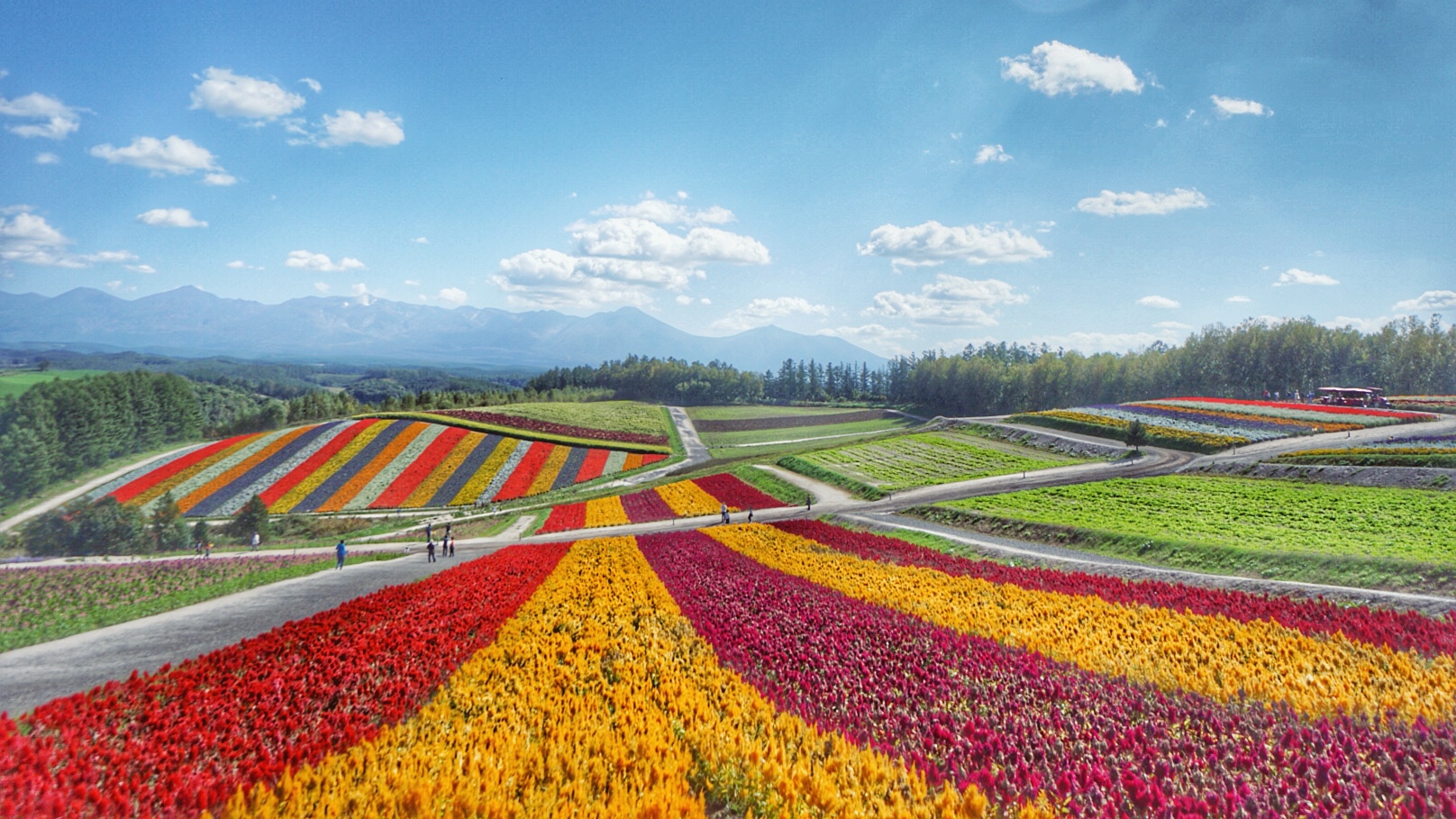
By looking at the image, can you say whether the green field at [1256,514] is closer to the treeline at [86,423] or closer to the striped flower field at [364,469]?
the striped flower field at [364,469]

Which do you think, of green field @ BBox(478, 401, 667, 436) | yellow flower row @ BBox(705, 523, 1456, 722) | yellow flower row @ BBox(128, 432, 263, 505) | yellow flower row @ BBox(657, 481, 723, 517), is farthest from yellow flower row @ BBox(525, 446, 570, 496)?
yellow flower row @ BBox(705, 523, 1456, 722)

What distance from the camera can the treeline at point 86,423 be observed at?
86.6 ft

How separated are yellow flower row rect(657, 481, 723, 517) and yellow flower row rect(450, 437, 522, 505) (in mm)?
13602

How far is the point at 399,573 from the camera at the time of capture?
18.6 metres

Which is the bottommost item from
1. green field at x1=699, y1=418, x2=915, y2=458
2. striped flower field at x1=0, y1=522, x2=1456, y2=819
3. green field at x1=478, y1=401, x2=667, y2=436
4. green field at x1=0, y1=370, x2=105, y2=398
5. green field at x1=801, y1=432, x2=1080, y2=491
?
green field at x1=699, y1=418, x2=915, y2=458

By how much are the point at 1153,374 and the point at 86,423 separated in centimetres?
11495

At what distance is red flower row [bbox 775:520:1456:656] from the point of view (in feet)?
30.2

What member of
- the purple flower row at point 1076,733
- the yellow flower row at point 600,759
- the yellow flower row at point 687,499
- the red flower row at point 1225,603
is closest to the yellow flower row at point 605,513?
the yellow flower row at point 687,499

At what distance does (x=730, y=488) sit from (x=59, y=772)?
36.3 m

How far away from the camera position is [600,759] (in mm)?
5672

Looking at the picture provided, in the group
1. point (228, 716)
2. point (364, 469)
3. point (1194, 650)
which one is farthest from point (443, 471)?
point (1194, 650)

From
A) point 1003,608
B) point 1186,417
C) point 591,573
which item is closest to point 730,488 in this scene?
point 591,573

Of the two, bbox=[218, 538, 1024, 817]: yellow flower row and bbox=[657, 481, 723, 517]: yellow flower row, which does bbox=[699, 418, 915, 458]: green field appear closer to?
bbox=[657, 481, 723, 517]: yellow flower row

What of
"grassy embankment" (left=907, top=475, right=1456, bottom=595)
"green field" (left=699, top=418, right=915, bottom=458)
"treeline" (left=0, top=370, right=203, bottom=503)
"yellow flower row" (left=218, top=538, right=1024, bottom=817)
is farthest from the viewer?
"green field" (left=699, top=418, right=915, bottom=458)
